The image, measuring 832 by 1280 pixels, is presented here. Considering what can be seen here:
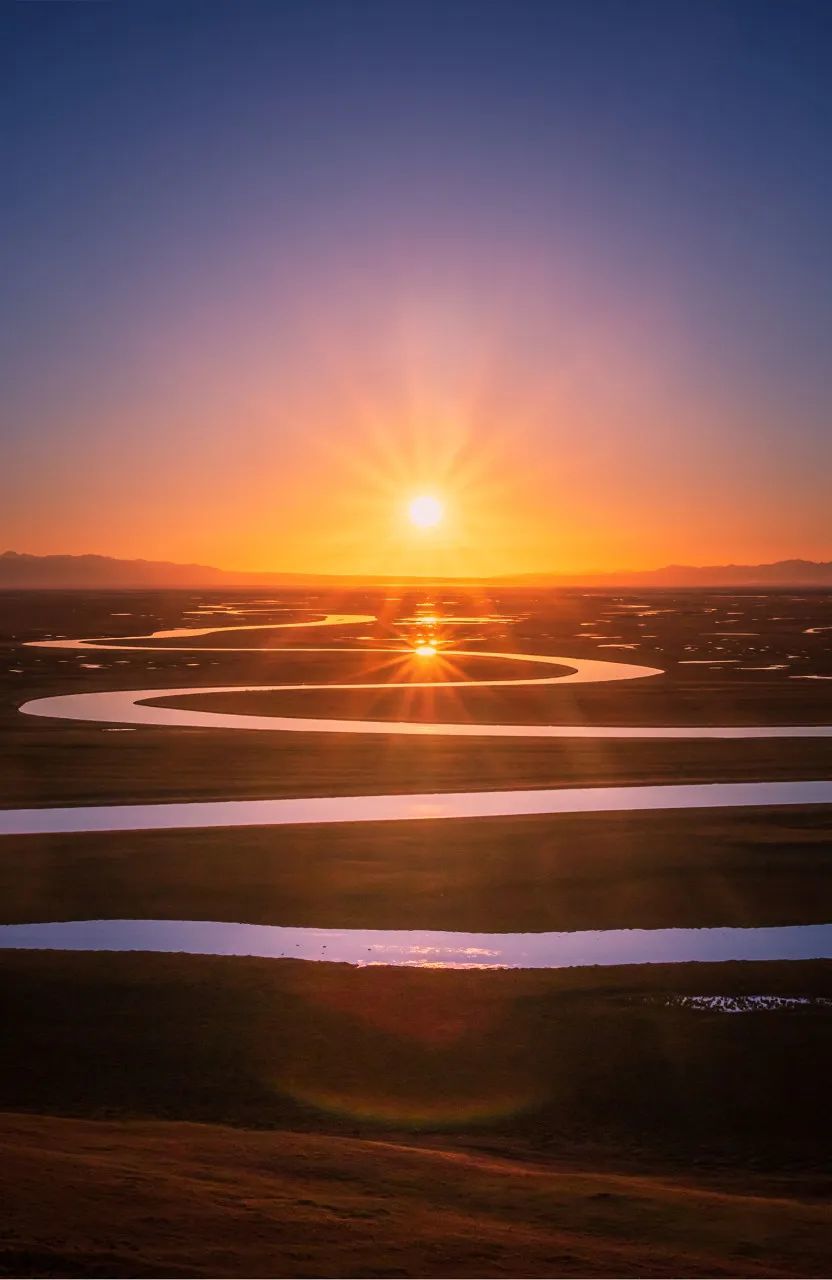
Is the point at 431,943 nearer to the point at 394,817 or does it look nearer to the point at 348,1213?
the point at 348,1213

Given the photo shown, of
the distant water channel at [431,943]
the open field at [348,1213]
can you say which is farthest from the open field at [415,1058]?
the distant water channel at [431,943]

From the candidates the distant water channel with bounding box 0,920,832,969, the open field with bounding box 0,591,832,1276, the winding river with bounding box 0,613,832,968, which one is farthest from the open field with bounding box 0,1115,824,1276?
the winding river with bounding box 0,613,832,968

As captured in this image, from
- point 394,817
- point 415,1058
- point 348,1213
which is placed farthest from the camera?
point 394,817

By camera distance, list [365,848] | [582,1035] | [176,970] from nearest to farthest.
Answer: [582,1035] → [176,970] → [365,848]

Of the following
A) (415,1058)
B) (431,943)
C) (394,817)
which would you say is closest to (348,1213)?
(415,1058)

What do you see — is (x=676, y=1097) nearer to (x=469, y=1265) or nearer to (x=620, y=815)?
(x=469, y=1265)

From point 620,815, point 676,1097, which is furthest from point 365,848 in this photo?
point 676,1097
